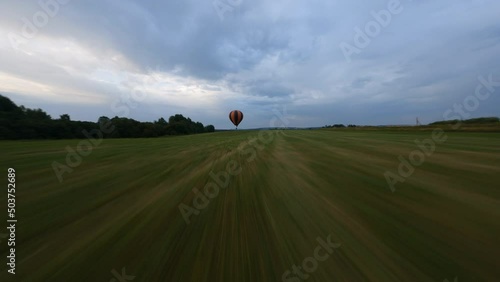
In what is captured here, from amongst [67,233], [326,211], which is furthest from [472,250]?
[67,233]

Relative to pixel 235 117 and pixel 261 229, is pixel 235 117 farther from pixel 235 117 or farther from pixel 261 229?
pixel 261 229

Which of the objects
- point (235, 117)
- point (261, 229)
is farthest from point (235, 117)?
point (261, 229)

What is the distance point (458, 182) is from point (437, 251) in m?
4.46

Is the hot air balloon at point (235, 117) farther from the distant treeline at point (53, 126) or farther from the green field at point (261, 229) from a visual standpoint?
the green field at point (261, 229)

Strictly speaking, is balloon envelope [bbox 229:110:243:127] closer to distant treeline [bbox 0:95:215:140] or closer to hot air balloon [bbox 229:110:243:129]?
hot air balloon [bbox 229:110:243:129]

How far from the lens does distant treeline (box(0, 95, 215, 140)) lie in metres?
37.9

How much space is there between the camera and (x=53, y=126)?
1752 inches

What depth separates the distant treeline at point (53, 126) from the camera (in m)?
37.9

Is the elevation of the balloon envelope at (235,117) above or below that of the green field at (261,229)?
above

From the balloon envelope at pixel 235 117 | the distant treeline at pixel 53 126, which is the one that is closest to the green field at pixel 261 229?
the distant treeline at pixel 53 126

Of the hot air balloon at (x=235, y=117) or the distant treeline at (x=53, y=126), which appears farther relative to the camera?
the hot air balloon at (x=235, y=117)

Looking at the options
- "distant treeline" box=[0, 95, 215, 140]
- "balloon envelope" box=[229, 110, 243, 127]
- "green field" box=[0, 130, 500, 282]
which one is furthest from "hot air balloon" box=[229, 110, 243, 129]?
"green field" box=[0, 130, 500, 282]

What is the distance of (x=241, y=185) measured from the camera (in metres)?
6.20

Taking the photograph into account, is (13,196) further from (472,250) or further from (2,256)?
(472,250)
